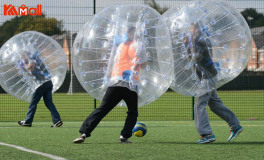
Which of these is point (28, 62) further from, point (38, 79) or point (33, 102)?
point (33, 102)

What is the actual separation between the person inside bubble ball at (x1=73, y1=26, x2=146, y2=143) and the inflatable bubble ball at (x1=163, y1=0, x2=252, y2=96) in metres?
0.86

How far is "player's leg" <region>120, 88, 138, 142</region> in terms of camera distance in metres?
7.94

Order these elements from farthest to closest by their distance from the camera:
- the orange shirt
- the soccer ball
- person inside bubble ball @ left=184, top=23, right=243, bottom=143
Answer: the soccer ball, person inside bubble ball @ left=184, top=23, right=243, bottom=143, the orange shirt

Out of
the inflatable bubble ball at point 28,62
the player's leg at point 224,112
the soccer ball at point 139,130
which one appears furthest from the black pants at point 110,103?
the inflatable bubble ball at point 28,62

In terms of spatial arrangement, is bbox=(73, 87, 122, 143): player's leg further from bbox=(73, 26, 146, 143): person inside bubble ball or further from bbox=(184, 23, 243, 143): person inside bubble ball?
bbox=(184, 23, 243, 143): person inside bubble ball

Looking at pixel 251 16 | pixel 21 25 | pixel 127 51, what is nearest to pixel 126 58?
pixel 127 51

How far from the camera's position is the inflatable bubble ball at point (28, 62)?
11.6 meters

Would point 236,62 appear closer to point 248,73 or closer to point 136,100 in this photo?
point 136,100

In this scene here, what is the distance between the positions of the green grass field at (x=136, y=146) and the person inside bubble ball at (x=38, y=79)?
153cm

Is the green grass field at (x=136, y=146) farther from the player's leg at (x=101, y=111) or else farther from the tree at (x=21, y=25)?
the tree at (x=21, y=25)

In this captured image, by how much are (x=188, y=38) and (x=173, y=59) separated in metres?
0.43

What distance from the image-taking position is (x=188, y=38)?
8148 millimetres

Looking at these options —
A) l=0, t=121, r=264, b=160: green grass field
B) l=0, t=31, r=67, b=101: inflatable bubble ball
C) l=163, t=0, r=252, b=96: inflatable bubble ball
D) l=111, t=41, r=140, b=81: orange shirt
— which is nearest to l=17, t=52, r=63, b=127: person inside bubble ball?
l=0, t=31, r=67, b=101: inflatable bubble ball

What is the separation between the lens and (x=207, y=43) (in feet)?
26.5
